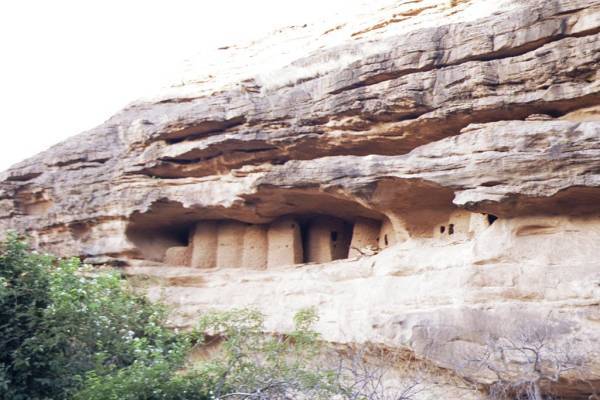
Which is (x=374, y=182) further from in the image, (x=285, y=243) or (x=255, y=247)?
(x=255, y=247)

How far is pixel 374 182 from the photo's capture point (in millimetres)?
10312

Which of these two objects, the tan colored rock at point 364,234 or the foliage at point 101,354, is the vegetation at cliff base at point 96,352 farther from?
the tan colored rock at point 364,234

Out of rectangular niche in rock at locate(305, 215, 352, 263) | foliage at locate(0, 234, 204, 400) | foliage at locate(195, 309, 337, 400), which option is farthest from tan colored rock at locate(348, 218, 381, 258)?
foliage at locate(0, 234, 204, 400)

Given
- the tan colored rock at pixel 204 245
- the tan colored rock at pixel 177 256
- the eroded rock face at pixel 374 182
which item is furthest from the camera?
the tan colored rock at pixel 177 256

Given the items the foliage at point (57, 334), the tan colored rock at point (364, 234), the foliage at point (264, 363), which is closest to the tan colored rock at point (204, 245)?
the foliage at point (264, 363)

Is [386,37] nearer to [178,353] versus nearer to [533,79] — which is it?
[533,79]

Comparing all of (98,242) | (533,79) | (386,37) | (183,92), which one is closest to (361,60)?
(386,37)

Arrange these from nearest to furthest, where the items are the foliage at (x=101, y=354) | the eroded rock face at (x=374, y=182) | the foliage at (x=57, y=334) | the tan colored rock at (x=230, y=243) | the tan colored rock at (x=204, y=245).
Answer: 1. the foliage at (x=101, y=354)
2. the foliage at (x=57, y=334)
3. the eroded rock face at (x=374, y=182)
4. the tan colored rock at (x=230, y=243)
5. the tan colored rock at (x=204, y=245)

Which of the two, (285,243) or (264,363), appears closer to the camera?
(264,363)

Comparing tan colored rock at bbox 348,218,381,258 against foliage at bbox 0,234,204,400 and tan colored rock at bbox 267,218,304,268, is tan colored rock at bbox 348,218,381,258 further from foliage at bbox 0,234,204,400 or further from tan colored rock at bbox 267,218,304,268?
foliage at bbox 0,234,204,400

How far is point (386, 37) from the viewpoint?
1134 centimetres

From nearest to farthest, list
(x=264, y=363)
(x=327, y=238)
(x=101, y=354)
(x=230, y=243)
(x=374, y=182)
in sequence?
(x=101, y=354)
(x=264, y=363)
(x=374, y=182)
(x=327, y=238)
(x=230, y=243)

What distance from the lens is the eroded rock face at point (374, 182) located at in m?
8.87

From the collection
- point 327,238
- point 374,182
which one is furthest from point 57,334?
point 327,238
